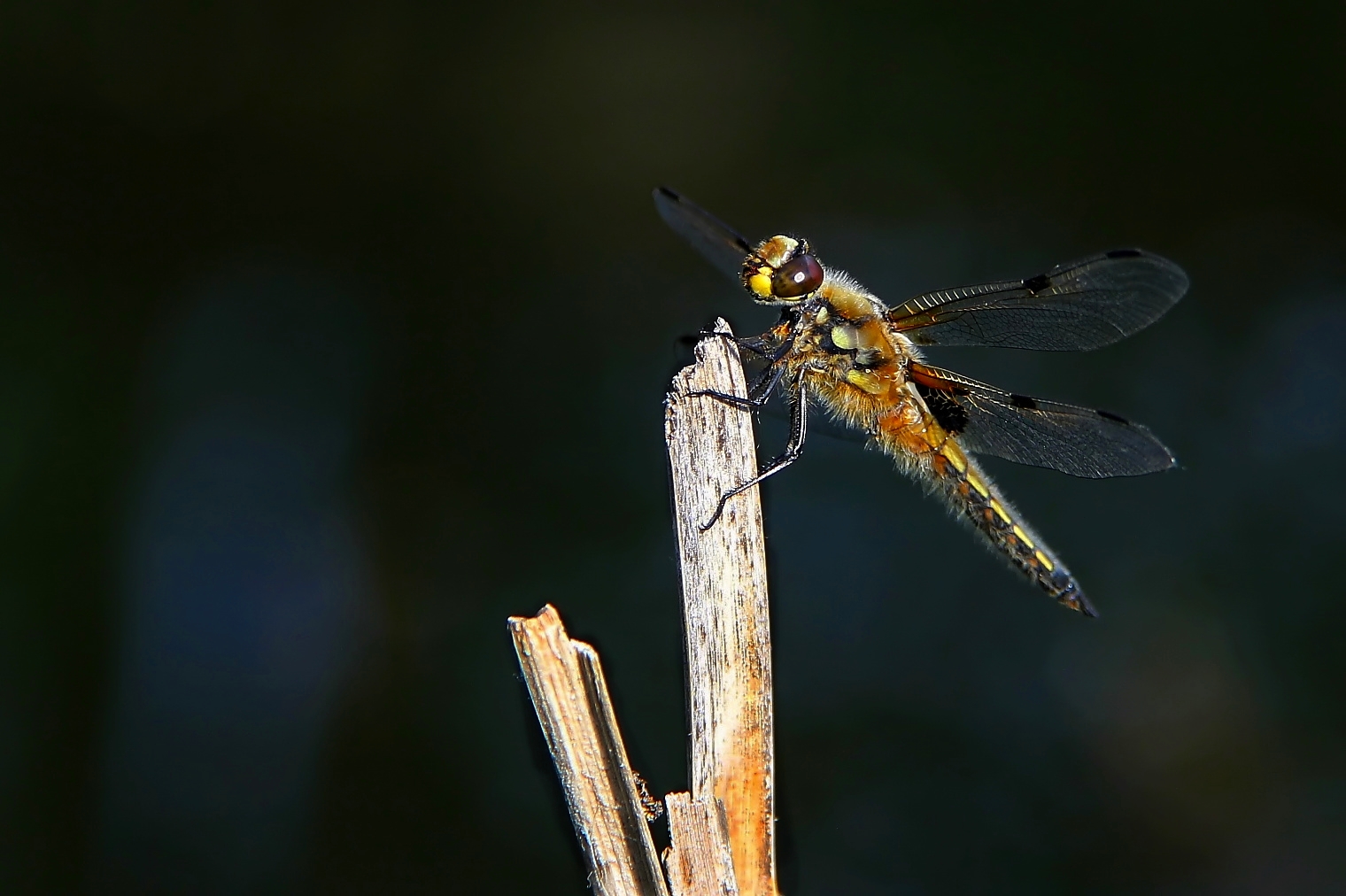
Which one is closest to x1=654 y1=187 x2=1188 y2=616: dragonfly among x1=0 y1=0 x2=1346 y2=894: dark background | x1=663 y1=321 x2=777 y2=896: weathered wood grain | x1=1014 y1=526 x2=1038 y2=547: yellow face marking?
x1=1014 y1=526 x2=1038 y2=547: yellow face marking

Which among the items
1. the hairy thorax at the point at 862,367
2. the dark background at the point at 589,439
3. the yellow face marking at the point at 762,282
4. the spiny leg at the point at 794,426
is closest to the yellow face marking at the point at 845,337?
the hairy thorax at the point at 862,367

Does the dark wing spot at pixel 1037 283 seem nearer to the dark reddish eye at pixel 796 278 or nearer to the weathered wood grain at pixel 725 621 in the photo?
the dark reddish eye at pixel 796 278

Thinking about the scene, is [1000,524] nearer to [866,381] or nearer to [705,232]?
[866,381]

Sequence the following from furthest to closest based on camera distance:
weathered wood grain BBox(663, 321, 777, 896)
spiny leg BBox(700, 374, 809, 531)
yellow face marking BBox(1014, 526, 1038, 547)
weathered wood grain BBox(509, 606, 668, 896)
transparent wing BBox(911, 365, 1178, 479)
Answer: yellow face marking BBox(1014, 526, 1038, 547)
transparent wing BBox(911, 365, 1178, 479)
spiny leg BBox(700, 374, 809, 531)
weathered wood grain BBox(663, 321, 777, 896)
weathered wood grain BBox(509, 606, 668, 896)

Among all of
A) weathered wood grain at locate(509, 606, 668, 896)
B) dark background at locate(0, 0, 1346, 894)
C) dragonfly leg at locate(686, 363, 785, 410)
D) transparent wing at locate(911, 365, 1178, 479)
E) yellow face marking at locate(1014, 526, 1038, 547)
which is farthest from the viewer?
dark background at locate(0, 0, 1346, 894)

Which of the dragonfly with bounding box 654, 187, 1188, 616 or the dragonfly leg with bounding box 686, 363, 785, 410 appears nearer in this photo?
the dragonfly leg with bounding box 686, 363, 785, 410

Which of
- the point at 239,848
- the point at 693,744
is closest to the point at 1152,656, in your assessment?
the point at 693,744

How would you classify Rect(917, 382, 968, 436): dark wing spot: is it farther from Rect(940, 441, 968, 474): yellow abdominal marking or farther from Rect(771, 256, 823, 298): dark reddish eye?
Rect(771, 256, 823, 298): dark reddish eye
